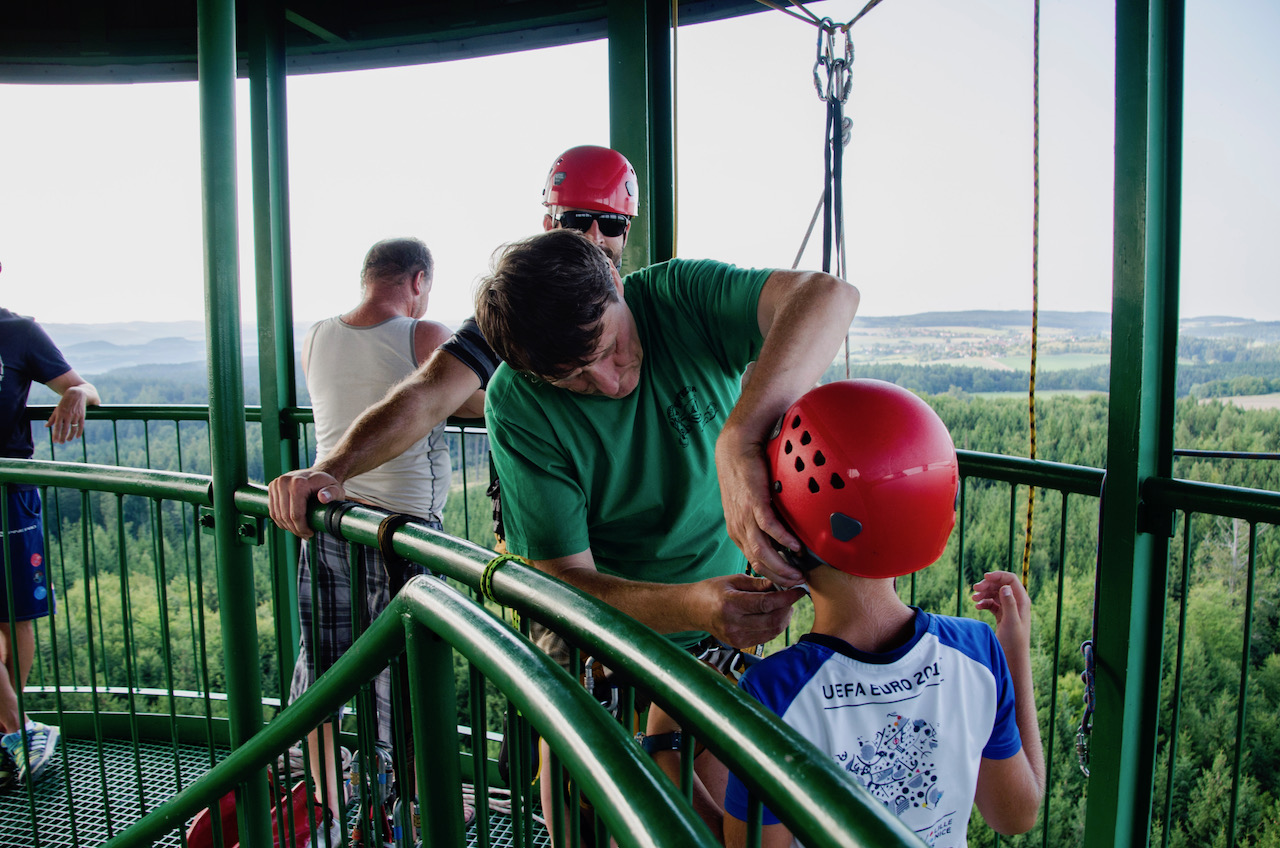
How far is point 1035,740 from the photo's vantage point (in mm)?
1567

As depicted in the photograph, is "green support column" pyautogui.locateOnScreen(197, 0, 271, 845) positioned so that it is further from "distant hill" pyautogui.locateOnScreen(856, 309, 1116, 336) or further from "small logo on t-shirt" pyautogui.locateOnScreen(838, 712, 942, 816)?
"distant hill" pyautogui.locateOnScreen(856, 309, 1116, 336)

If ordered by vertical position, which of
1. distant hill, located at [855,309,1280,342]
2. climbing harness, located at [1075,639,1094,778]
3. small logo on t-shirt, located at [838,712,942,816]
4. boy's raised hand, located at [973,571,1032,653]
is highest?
distant hill, located at [855,309,1280,342]

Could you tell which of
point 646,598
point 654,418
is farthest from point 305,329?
point 646,598

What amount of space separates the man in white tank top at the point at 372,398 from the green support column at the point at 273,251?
132 cm

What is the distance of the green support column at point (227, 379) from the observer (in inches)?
84.4

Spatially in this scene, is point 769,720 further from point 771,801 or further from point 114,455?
point 114,455

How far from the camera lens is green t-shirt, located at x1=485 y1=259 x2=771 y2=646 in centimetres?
196

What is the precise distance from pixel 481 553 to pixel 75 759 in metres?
4.64

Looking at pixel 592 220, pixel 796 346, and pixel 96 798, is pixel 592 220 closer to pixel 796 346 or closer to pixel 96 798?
pixel 796 346

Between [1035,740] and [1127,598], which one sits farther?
[1127,598]

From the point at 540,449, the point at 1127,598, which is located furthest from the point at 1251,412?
the point at 540,449

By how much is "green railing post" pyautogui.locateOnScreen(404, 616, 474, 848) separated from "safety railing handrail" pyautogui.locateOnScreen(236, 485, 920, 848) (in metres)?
0.14

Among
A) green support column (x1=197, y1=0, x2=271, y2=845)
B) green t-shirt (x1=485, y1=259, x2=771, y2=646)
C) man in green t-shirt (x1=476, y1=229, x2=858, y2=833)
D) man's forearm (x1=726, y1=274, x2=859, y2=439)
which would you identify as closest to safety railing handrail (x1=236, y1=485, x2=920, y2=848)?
man in green t-shirt (x1=476, y1=229, x2=858, y2=833)

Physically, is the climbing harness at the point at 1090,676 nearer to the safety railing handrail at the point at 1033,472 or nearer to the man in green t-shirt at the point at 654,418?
the safety railing handrail at the point at 1033,472
